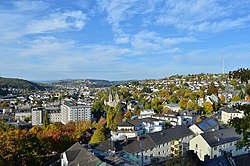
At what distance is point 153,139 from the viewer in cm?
2655

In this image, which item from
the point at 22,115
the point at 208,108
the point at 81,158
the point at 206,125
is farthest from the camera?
the point at 22,115

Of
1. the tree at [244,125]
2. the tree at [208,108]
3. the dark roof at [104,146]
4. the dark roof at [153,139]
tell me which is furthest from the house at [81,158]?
the tree at [208,108]

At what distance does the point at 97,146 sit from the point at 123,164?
36.9 feet

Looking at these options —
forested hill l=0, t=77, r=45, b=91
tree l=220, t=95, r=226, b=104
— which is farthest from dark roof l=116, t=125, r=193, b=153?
forested hill l=0, t=77, r=45, b=91

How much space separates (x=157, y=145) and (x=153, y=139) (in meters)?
0.83

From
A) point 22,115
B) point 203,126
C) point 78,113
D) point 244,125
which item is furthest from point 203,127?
point 22,115

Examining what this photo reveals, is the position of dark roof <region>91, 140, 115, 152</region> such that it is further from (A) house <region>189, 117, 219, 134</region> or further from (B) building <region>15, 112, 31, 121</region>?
(B) building <region>15, 112, 31, 121</region>

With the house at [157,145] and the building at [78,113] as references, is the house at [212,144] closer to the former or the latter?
the house at [157,145]

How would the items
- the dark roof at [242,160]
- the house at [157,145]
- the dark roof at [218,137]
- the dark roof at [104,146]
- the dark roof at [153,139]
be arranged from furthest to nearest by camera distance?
1. the dark roof at [218,137]
2. the dark roof at [153,139]
3. the house at [157,145]
4. the dark roof at [104,146]
5. the dark roof at [242,160]

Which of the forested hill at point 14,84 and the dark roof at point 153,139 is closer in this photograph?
the dark roof at point 153,139

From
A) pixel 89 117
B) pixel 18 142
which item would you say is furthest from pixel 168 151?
pixel 89 117

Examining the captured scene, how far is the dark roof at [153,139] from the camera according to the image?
24328mm

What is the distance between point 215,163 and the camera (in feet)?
56.6

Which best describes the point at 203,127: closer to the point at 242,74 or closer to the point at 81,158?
the point at 81,158
